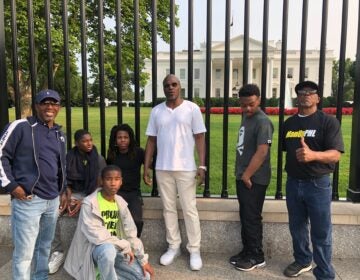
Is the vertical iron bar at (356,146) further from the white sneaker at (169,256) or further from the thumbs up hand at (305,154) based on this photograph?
the white sneaker at (169,256)

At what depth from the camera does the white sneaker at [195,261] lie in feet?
12.1

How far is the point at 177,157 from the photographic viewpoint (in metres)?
3.67

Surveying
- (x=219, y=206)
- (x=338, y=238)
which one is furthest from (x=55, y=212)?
(x=338, y=238)

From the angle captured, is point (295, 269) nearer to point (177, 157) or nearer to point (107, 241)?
point (177, 157)

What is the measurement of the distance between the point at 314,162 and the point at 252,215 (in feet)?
2.81

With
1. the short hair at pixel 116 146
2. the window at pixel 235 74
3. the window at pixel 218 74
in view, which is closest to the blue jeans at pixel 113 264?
the short hair at pixel 116 146

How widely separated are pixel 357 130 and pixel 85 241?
3001 mm

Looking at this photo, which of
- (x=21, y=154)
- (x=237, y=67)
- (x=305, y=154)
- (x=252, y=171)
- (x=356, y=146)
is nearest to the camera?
(x=21, y=154)

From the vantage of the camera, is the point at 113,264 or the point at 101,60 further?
the point at 101,60

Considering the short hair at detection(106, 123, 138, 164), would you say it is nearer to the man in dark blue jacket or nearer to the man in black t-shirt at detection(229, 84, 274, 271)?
the man in dark blue jacket

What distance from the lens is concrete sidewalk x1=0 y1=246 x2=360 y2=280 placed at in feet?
11.7

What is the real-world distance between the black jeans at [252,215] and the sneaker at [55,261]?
72.9 inches

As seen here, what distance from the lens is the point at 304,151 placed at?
9.95 feet

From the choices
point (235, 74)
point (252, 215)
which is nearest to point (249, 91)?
point (252, 215)
